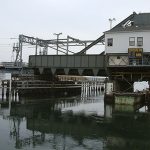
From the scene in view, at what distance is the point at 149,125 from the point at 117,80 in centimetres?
1860

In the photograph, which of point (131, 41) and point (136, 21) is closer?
point (131, 41)

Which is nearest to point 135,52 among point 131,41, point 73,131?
point 131,41

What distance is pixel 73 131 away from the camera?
941 inches

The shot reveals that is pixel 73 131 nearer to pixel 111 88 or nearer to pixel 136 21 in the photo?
pixel 111 88

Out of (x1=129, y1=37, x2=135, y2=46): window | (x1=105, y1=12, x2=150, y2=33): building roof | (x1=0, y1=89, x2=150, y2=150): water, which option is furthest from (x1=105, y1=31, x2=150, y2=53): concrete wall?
(x1=0, y1=89, x2=150, y2=150): water

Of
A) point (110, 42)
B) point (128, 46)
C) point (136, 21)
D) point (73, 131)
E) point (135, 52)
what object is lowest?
point (73, 131)

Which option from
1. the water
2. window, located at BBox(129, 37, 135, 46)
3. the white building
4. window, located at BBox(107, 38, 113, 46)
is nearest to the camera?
the water

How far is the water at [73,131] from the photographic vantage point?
62.7 ft

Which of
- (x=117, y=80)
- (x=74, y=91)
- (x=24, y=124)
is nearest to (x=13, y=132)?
(x=24, y=124)

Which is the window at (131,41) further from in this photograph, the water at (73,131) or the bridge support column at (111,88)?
Answer: the water at (73,131)

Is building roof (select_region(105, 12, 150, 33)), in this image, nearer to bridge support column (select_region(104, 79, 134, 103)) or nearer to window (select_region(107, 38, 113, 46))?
window (select_region(107, 38, 113, 46))

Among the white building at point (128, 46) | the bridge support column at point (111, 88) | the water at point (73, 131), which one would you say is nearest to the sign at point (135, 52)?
the white building at point (128, 46)

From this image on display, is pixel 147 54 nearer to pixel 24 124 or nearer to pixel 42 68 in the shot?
pixel 42 68

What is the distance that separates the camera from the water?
19.1 m
